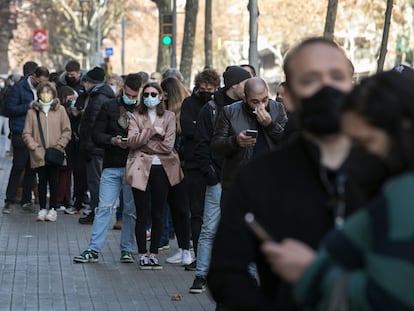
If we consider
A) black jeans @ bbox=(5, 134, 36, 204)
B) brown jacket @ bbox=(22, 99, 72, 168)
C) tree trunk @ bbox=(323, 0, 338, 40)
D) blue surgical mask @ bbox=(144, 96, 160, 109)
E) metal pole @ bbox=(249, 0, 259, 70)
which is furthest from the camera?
metal pole @ bbox=(249, 0, 259, 70)

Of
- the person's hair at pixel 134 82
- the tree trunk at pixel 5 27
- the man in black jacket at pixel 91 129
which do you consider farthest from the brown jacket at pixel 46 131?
the tree trunk at pixel 5 27

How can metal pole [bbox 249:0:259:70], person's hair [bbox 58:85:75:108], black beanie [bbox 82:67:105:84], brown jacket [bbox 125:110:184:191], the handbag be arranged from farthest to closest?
metal pole [bbox 249:0:259:70]
person's hair [bbox 58:85:75:108]
black beanie [bbox 82:67:105:84]
the handbag
brown jacket [bbox 125:110:184:191]

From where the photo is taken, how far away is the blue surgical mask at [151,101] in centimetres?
1113

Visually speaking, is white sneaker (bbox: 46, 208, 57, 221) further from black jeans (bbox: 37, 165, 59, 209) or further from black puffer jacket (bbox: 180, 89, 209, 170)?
black puffer jacket (bbox: 180, 89, 209, 170)

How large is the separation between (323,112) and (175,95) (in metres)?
8.75

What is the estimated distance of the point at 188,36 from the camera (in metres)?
34.6

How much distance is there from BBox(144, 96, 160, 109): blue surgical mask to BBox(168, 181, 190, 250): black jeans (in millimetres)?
785

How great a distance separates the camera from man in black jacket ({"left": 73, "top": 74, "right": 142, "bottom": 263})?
38.3ft

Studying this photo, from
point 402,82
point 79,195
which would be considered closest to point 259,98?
point 402,82

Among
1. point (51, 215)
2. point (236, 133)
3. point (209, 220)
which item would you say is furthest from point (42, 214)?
point (236, 133)

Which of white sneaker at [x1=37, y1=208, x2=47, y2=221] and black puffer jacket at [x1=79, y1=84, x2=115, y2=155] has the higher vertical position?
black puffer jacket at [x1=79, y1=84, x2=115, y2=155]

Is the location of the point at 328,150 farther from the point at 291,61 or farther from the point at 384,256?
the point at 384,256

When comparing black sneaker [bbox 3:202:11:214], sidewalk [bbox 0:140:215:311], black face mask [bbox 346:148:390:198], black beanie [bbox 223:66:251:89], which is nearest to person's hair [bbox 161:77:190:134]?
sidewalk [bbox 0:140:215:311]

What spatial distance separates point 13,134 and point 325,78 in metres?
13.6
